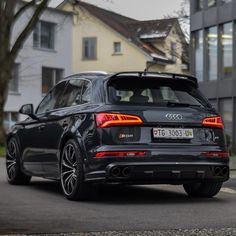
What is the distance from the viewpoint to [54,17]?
4481 cm

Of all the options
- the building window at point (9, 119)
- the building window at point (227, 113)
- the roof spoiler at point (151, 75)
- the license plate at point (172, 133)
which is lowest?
the building window at point (9, 119)

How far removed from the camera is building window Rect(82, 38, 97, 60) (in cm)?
5378

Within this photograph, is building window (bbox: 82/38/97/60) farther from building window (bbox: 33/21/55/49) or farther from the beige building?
building window (bbox: 33/21/55/49)

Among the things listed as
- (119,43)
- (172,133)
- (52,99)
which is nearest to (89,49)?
(119,43)

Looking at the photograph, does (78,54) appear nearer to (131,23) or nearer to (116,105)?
(131,23)

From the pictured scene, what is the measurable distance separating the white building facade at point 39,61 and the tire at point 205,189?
31553 millimetres

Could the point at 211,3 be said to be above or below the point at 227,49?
above

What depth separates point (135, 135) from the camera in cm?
818

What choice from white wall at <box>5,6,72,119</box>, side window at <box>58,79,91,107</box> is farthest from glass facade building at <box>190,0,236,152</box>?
side window at <box>58,79,91,107</box>

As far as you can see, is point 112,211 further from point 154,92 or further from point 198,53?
point 198,53

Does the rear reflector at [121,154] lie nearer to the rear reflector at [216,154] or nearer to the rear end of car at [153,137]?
the rear end of car at [153,137]

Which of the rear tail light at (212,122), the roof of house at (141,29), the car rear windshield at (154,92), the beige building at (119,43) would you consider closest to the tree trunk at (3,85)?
the car rear windshield at (154,92)

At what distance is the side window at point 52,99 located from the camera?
9.77m

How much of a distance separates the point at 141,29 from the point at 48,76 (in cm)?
1533
